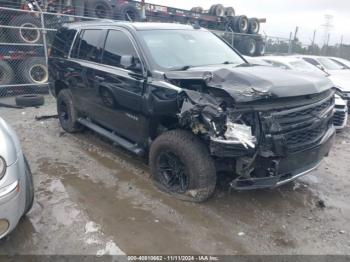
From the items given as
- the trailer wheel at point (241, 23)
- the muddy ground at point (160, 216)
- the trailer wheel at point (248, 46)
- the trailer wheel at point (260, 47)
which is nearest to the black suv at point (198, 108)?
the muddy ground at point (160, 216)

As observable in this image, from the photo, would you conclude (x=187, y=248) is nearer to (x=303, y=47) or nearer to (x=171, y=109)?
(x=171, y=109)

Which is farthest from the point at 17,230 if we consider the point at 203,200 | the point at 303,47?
the point at 303,47

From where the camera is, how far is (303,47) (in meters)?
22.3

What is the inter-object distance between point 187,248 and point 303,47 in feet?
72.9

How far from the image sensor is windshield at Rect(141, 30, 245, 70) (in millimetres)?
4039

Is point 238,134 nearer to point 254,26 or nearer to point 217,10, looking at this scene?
point 217,10

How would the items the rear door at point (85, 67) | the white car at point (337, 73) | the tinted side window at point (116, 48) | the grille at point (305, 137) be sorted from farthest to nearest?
the white car at point (337, 73) < the rear door at point (85, 67) < the tinted side window at point (116, 48) < the grille at point (305, 137)

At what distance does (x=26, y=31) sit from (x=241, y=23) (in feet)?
32.7

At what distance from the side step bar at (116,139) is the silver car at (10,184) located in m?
1.69

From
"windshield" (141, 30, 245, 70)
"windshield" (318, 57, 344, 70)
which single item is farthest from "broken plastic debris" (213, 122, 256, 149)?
"windshield" (318, 57, 344, 70)

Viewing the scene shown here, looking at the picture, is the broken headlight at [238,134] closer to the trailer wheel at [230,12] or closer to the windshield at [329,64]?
the windshield at [329,64]

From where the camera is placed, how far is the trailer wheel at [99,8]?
35.8ft

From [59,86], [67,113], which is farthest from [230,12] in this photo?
[67,113]

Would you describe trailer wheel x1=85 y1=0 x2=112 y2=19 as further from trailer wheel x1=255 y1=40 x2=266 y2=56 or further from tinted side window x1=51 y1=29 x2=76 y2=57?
trailer wheel x1=255 y1=40 x2=266 y2=56
